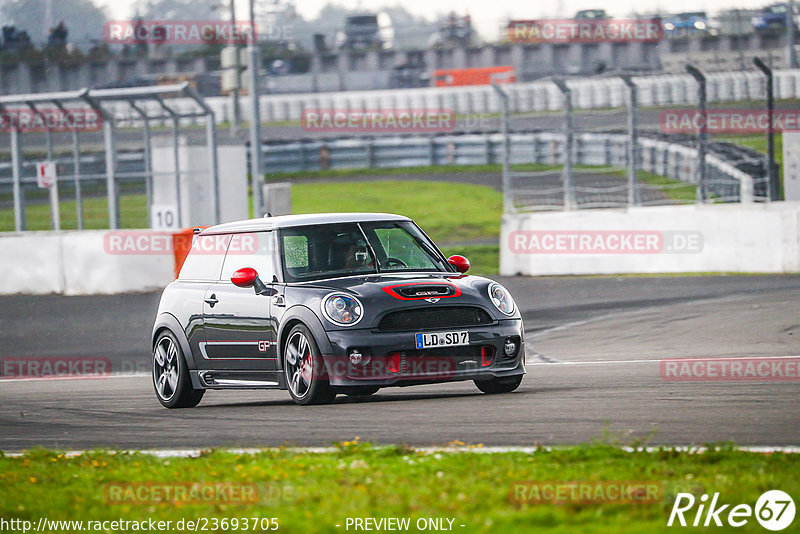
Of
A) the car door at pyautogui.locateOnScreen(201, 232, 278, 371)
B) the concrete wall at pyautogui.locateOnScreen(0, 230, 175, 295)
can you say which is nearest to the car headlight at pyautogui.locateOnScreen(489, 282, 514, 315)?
the car door at pyautogui.locateOnScreen(201, 232, 278, 371)

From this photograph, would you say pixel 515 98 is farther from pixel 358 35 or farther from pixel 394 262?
pixel 394 262

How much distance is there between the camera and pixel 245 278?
999cm

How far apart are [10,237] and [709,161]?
35.9 feet

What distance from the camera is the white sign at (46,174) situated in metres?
23.2

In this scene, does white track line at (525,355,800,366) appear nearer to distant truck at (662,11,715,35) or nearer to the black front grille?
the black front grille

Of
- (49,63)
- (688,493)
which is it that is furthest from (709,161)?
(49,63)

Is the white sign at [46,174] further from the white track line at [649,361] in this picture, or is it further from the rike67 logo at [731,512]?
the rike67 logo at [731,512]

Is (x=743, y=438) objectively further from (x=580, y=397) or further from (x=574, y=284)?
(x=574, y=284)

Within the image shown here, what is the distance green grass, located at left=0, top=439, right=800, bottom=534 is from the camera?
511 centimetres

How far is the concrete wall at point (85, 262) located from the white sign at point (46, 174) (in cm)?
160

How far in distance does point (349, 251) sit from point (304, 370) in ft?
3.50

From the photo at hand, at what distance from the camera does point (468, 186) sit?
34562 millimetres

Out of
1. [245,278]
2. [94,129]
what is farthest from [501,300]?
[94,129]

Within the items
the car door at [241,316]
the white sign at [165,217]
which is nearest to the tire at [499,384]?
the car door at [241,316]
